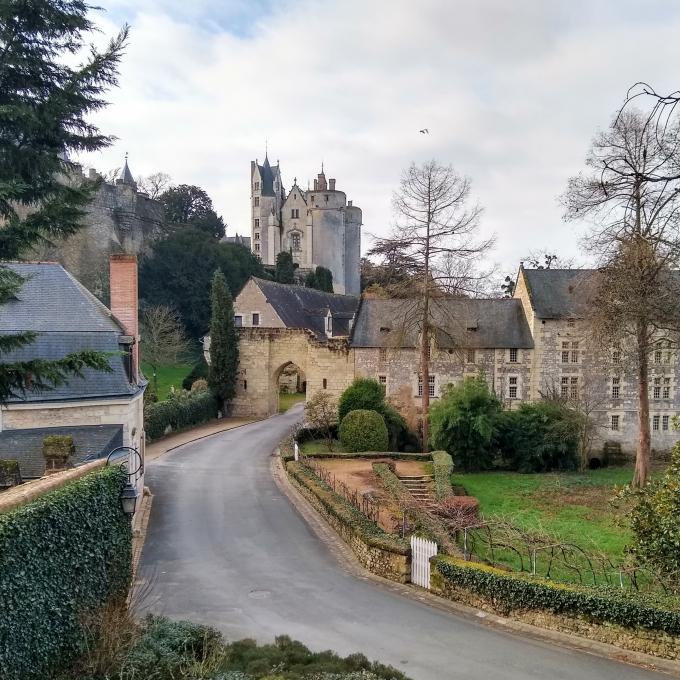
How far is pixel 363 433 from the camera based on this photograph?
1029 inches

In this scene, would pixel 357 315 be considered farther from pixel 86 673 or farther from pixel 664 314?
pixel 86 673

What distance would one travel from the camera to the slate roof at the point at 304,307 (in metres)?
40.0

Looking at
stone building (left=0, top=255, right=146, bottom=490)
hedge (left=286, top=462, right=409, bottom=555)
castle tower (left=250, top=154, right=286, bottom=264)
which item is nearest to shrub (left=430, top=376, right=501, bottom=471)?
hedge (left=286, top=462, right=409, bottom=555)

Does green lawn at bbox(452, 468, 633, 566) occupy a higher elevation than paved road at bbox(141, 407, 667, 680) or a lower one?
lower

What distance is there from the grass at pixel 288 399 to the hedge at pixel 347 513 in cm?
2026

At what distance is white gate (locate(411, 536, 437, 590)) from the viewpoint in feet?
40.0

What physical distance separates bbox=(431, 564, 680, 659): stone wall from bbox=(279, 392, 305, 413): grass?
2969 centimetres

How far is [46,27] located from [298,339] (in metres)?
26.2

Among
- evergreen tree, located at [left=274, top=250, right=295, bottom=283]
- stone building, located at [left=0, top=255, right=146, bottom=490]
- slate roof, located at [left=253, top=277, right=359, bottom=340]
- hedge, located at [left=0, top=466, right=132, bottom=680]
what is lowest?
hedge, located at [left=0, top=466, right=132, bottom=680]

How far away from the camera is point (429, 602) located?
1158 centimetres

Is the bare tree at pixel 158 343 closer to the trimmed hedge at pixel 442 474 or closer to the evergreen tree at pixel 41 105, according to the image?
the trimmed hedge at pixel 442 474

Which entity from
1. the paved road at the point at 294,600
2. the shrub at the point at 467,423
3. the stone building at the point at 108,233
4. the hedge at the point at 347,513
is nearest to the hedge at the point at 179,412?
the paved road at the point at 294,600

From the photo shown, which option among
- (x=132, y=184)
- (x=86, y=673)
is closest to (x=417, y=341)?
(x=86, y=673)

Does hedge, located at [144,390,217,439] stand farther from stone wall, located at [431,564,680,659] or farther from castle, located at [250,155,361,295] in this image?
castle, located at [250,155,361,295]
